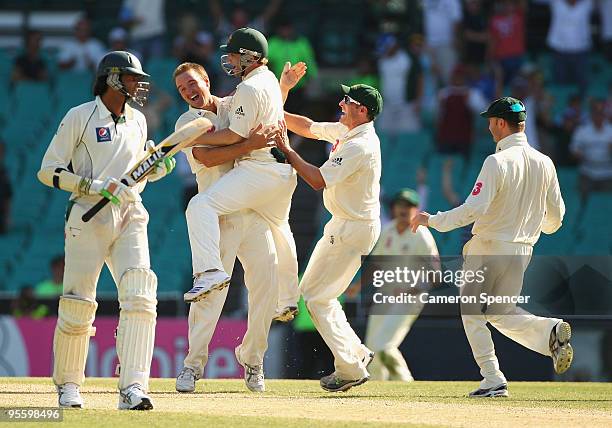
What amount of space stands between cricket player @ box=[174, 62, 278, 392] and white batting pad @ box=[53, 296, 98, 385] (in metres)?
1.66

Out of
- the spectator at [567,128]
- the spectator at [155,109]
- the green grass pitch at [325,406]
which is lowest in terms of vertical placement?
the green grass pitch at [325,406]

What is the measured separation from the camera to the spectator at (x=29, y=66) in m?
21.9

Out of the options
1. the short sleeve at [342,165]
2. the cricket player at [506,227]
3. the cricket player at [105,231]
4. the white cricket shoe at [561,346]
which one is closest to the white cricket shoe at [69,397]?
the cricket player at [105,231]

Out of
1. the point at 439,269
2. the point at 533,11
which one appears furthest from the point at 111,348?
the point at 533,11

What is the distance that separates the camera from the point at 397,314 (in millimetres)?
14320

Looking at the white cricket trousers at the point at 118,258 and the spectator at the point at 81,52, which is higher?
the spectator at the point at 81,52

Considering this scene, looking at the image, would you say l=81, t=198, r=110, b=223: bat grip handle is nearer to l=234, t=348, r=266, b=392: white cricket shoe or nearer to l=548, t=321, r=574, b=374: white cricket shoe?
l=234, t=348, r=266, b=392: white cricket shoe

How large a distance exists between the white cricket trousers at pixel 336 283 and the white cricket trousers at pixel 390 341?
351cm

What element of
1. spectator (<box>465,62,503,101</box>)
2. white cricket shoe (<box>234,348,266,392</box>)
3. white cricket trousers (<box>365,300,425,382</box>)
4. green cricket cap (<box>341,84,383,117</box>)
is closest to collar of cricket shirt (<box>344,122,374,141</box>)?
green cricket cap (<box>341,84,383,117</box>)

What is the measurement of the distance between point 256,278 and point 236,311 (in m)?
6.92

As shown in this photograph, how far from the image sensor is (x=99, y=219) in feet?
29.1

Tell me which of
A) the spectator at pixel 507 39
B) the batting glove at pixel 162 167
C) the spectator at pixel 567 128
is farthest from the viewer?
the spectator at pixel 507 39

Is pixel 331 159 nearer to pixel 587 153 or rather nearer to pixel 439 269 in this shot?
pixel 439 269

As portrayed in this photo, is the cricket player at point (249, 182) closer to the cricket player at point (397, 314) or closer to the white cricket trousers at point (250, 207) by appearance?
the white cricket trousers at point (250, 207)
